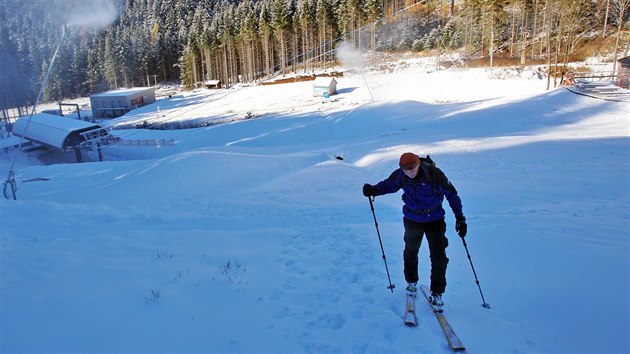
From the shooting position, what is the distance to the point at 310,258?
6.43 metres

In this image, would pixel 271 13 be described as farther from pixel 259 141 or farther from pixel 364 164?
pixel 364 164

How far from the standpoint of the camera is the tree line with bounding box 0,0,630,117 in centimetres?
5444

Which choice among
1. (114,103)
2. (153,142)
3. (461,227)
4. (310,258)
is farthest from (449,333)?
(114,103)

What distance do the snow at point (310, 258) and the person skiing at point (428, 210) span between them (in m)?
0.45

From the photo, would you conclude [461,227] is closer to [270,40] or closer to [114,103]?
[114,103]

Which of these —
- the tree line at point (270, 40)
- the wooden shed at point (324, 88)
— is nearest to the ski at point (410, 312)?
the wooden shed at point (324, 88)

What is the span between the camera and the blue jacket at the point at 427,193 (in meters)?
4.69

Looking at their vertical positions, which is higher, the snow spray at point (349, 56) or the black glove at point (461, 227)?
the snow spray at point (349, 56)

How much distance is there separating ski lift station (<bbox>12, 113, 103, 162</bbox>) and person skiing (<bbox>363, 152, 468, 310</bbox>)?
35.6 m

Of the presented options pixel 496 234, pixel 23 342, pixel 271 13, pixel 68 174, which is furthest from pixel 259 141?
pixel 271 13

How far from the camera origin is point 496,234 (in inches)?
308

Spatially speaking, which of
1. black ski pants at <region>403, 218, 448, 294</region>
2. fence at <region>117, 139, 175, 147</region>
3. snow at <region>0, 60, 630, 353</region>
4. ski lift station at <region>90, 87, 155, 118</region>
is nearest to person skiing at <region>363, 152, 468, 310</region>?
black ski pants at <region>403, 218, 448, 294</region>

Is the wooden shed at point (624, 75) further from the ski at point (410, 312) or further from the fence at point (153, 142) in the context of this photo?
the fence at point (153, 142)

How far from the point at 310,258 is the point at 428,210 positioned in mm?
2364
